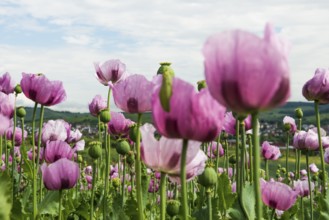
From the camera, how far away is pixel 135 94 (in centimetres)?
207

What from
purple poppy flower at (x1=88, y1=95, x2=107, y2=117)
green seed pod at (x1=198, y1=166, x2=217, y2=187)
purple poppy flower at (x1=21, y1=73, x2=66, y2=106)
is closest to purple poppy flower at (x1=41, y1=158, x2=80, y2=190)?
purple poppy flower at (x1=21, y1=73, x2=66, y2=106)

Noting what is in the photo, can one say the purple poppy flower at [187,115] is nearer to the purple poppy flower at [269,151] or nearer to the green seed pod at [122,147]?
the green seed pod at [122,147]

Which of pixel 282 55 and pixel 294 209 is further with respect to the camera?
pixel 294 209

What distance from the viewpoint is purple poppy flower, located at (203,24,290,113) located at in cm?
112

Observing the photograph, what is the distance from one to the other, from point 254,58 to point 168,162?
0.72 m

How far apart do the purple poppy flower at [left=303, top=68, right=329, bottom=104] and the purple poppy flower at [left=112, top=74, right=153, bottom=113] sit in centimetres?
156

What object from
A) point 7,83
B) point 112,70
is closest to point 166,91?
point 112,70

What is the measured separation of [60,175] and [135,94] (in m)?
0.96

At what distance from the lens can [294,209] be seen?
4.79 meters

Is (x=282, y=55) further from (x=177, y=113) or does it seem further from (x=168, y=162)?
(x=168, y=162)

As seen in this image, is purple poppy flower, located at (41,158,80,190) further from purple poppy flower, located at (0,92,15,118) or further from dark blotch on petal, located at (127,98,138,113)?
dark blotch on petal, located at (127,98,138,113)

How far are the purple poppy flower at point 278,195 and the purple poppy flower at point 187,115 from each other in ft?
5.99

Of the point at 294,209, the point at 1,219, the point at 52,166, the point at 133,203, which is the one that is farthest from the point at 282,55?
the point at 294,209

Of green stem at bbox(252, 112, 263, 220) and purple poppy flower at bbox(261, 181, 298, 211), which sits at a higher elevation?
green stem at bbox(252, 112, 263, 220)
